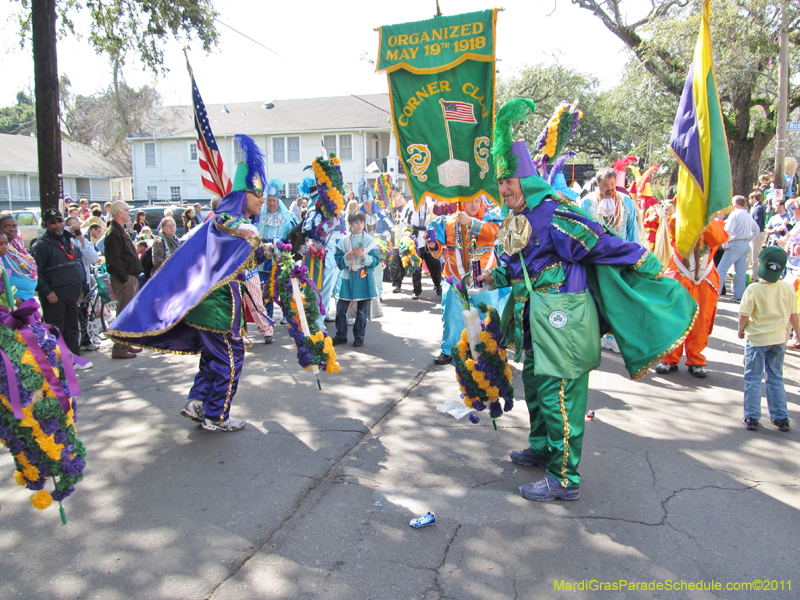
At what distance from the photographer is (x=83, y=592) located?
2.72m

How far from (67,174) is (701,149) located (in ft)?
129

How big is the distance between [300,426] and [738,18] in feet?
49.7

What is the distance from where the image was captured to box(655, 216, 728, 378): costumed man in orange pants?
617cm

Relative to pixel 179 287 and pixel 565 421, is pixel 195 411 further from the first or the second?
pixel 565 421

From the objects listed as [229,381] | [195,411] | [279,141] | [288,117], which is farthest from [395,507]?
[288,117]

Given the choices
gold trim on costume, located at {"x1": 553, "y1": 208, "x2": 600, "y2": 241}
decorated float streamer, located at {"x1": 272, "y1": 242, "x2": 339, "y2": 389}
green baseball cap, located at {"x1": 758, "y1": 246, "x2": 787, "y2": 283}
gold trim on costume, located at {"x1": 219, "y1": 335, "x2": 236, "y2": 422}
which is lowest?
gold trim on costume, located at {"x1": 219, "y1": 335, "x2": 236, "y2": 422}

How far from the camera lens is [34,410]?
3.01 metres

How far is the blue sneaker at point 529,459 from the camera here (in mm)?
4012

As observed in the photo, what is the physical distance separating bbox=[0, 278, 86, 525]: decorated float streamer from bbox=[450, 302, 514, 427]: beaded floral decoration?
2.46m

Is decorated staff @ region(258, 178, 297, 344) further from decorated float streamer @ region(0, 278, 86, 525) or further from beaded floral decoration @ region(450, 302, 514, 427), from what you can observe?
decorated float streamer @ region(0, 278, 86, 525)

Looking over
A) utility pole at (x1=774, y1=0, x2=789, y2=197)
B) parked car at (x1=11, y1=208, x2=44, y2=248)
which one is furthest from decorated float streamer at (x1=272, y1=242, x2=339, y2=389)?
parked car at (x1=11, y1=208, x2=44, y2=248)

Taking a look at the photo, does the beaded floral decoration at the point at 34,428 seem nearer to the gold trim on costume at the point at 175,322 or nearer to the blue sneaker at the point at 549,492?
the gold trim on costume at the point at 175,322

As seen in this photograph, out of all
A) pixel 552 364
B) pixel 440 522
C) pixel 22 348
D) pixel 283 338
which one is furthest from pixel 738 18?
pixel 22 348

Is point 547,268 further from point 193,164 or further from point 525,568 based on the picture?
point 193,164
